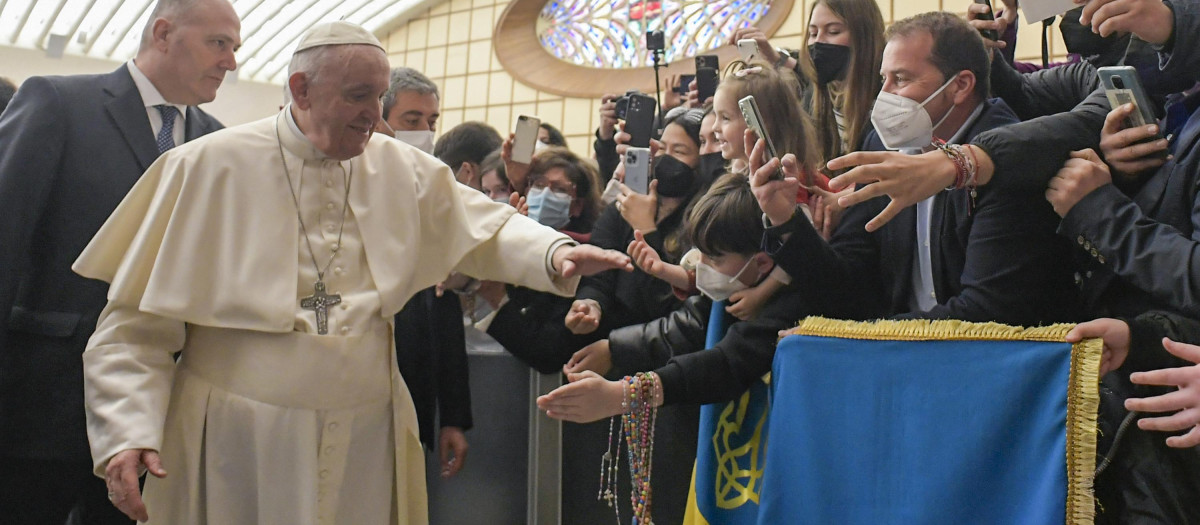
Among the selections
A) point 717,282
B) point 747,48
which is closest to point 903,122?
point 717,282

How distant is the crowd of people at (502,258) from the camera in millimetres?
1793

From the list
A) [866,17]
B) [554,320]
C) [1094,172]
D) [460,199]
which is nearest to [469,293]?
[554,320]

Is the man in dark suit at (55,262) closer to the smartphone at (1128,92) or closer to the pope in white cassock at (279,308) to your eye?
the pope in white cassock at (279,308)

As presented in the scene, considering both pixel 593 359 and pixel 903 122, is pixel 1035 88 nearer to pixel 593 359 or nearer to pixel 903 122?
pixel 903 122

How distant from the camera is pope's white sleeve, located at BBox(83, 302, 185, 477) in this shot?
199 centimetres

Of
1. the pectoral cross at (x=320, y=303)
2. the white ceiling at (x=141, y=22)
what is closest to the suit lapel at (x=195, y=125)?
the pectoral cross at (x=320, y=303)

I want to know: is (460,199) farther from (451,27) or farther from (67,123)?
(451,27)

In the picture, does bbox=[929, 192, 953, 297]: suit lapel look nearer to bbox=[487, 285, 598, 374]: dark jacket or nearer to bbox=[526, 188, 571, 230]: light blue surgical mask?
bbox=[487, 285, 598, 374]: dark jacket

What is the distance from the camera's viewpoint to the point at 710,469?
2.29 m

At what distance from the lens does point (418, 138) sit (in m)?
3.29

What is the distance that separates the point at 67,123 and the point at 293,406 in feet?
3.57

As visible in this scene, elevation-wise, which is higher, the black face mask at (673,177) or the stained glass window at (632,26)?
the stained glass window at (632,26)

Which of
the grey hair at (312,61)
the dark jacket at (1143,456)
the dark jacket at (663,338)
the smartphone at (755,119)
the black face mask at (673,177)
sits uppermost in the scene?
the grey hair at (312,61)

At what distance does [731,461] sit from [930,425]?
0.58m
